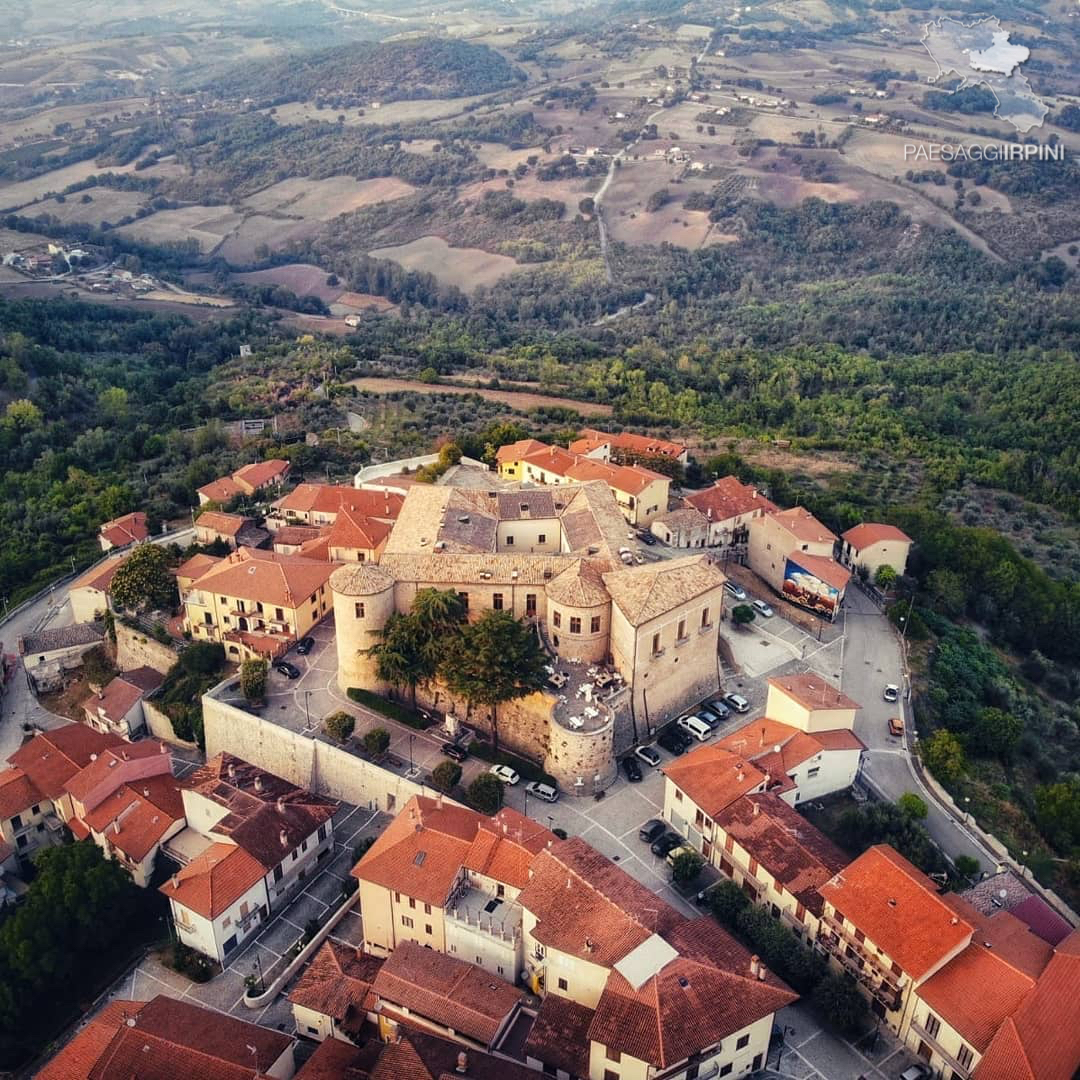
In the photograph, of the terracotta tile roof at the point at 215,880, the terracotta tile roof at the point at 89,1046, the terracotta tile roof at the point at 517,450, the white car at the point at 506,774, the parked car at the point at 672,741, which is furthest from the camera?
the terracotta tile roof at the point at 517,450

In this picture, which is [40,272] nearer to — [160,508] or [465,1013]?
[160,508]

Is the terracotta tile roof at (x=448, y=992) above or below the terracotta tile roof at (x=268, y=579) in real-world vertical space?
below

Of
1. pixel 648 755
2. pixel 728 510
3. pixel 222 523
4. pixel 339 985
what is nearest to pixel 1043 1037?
pixel 648 755

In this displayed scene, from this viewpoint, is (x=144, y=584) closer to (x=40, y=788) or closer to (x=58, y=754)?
(x=58, y=754)

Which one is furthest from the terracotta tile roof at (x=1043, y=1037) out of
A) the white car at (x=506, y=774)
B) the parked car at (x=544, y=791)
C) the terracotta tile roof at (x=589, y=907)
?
the white car at (x=506, y=774)

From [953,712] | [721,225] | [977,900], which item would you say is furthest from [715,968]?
[721,225]

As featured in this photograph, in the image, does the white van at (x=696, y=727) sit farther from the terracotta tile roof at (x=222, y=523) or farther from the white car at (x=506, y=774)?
Answer: the terracotta tile roof at (x=222, y=523)

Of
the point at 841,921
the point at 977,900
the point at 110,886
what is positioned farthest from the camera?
the point at 110,886

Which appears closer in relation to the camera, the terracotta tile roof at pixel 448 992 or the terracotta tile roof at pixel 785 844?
the terracotta tile roof at pixel 448 992
